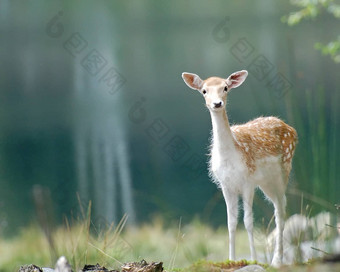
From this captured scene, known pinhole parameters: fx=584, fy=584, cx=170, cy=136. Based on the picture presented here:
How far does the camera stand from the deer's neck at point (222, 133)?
3104mm

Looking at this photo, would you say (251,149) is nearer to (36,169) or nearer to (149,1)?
(36,169)

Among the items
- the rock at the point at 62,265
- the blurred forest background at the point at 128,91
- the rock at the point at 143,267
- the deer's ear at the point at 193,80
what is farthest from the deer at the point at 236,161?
the blurred forest background at the point at 128,91

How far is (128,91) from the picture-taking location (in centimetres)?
1313

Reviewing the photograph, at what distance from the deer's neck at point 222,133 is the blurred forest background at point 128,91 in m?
3.56

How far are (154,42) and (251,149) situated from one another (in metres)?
13.0

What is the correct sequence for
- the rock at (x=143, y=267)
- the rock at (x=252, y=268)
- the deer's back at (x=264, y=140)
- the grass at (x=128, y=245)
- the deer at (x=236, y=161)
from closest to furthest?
1. the rock at (x=143, y=267)
2. the rock at (x=252, y=268)
3. the deer at (x=236, y=161)
4. the deer's back at (x=264, y=140)
5. the grass at (x=128, y=245)

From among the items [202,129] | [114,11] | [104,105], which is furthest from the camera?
[114,11]

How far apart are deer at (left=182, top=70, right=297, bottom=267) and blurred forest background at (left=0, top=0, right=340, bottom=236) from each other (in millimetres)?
3404

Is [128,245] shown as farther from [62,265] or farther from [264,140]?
[62,265]

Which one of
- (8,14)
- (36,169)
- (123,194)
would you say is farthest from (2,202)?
(8,14)

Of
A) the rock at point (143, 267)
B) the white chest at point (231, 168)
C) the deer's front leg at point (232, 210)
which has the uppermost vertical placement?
the white chest at point (231, 168)

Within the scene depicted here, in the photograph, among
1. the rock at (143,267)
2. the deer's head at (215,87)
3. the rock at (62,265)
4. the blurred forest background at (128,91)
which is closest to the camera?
the rock at (62,265)

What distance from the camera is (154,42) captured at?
16.0 m

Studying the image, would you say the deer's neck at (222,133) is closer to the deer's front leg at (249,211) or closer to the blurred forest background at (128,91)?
the deer's front leg at (249,211)
